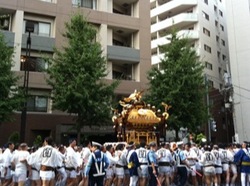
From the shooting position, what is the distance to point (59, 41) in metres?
26.4

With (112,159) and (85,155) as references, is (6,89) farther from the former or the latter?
(112,159)

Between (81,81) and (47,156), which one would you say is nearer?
(47,156)

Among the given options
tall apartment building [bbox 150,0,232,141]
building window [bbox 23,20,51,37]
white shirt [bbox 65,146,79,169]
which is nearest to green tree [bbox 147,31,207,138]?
building window [bbox 23,20,51,37]

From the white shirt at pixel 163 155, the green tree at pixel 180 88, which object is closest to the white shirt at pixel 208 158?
the white shirt at pixel 163 155

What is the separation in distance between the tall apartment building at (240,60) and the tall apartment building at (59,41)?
43.6 feet

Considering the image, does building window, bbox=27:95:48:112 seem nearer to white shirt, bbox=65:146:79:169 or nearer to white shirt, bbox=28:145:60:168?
white shirt, bbox=65:146:79:169

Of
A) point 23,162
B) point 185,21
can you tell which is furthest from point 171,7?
point 23,162

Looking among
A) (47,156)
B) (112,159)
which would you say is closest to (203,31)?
(112,159)

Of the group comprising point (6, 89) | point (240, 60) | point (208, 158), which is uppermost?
point (240, 60)

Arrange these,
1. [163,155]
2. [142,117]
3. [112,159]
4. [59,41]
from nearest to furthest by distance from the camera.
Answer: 1. [112,159]
2. [163,155]
3. [142,117]
4. [59,41]

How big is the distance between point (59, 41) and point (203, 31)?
2263 centimetres

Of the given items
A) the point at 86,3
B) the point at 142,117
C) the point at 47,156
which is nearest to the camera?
the point at 47,156

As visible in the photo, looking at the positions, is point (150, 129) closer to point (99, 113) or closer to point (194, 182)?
point (99, 113)

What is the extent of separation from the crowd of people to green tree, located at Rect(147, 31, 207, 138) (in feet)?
24.6
